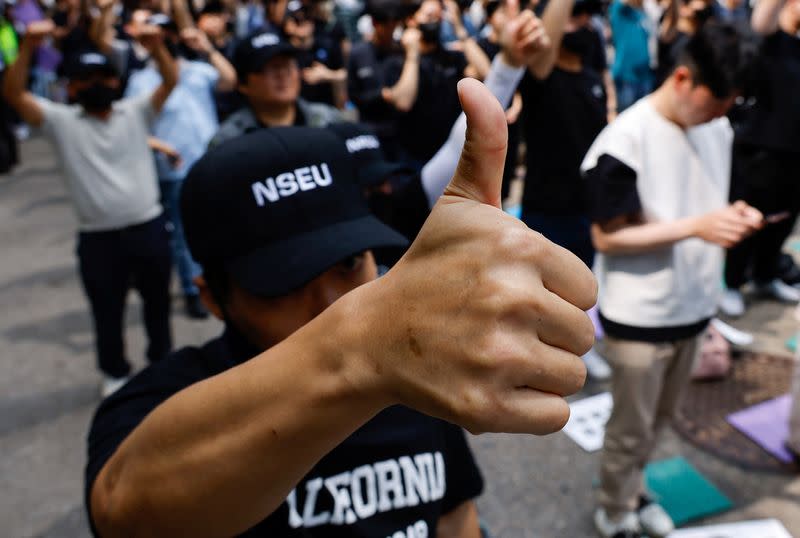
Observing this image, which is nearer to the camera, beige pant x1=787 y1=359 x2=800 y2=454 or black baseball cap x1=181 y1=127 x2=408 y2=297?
black baseball cap x1=181 y1=127 x2=408 y2=297

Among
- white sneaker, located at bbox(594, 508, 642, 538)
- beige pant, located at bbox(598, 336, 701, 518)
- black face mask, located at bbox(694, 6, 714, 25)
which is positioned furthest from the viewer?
black face mask, located at bbox(694, 6, 714, 25)

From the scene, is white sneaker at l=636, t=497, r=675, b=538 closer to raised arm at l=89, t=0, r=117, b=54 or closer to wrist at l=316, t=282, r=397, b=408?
wrist at l=316, t=282, r=397, b=408

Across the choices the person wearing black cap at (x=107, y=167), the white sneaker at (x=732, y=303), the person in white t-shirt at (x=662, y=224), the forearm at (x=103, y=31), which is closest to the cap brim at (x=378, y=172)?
the person in white t-shirt at (x=662, y=224)

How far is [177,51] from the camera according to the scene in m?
5.18

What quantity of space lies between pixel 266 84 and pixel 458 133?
1.84 m

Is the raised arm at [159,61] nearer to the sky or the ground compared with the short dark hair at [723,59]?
nearer to the ground

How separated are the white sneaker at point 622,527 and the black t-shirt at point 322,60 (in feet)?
14.4

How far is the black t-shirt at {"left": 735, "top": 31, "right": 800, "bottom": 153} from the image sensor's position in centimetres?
405

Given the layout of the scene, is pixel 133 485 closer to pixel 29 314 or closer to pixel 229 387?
pixel 229 387

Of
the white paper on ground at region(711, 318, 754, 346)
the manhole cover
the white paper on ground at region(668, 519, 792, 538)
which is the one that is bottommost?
the white paper on ground at region(711, 318, 754, 346)

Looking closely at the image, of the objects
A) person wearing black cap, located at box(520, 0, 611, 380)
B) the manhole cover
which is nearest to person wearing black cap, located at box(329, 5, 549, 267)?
person wearing black cap, located at box(520, 0, 611, 380)

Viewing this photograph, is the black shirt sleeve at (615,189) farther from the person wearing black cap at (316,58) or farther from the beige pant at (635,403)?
the person wearing black cap at (316,58)

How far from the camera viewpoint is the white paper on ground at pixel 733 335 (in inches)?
165

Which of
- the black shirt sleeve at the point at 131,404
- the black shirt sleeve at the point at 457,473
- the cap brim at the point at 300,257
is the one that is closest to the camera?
the black shirt sleeve at the point at 131,404
